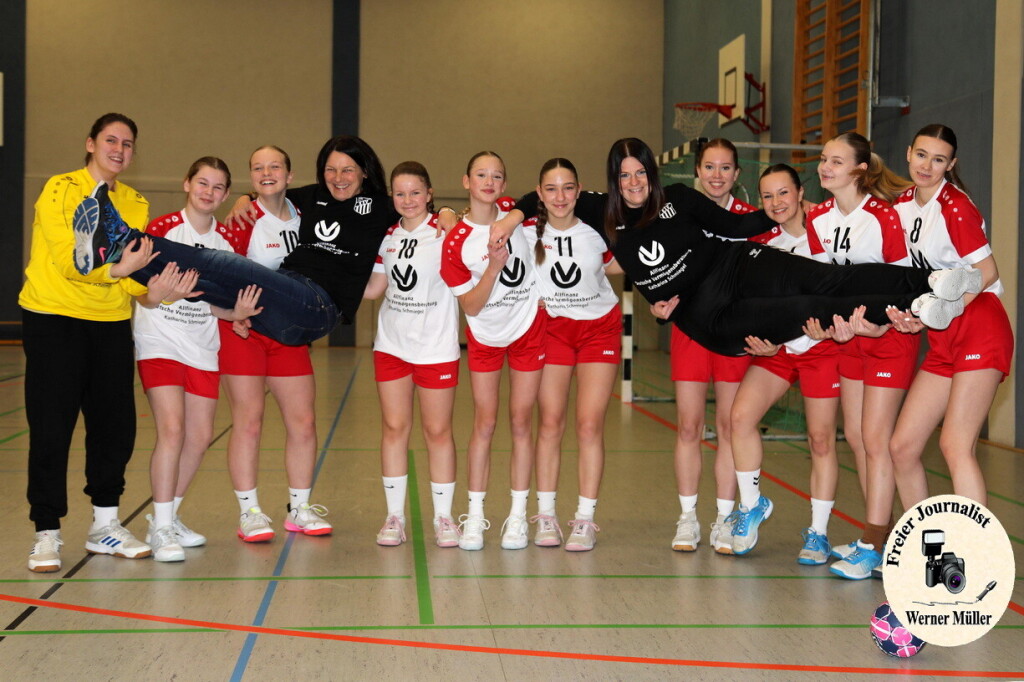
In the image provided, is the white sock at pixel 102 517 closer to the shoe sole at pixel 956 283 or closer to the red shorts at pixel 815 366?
the red shorts at pixel 815 366

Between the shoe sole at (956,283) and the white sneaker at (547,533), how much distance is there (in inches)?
76.2

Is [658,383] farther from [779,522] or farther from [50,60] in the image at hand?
[50,60]

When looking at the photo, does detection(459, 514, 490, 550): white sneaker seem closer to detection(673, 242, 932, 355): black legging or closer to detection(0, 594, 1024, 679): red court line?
detection(0, 594, 1024, 679): red court line

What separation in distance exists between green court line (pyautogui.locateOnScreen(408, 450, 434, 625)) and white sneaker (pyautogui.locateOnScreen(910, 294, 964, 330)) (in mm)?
1949

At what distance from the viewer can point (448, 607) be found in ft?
11.1

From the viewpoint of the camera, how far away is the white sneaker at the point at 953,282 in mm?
3096

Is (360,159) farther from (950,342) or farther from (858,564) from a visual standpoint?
(858,564)

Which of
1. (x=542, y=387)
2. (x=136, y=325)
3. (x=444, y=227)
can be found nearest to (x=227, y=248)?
(x=136, y=325)

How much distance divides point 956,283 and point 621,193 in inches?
53.6

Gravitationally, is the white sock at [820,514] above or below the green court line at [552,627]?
above

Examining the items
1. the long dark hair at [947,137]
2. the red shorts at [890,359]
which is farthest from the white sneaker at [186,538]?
the long dark hair at [947,137]

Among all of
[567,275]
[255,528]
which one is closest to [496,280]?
[567,275]

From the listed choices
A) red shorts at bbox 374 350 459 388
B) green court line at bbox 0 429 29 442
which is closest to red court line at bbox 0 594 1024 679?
red shorts at bbox 374 350 459 388

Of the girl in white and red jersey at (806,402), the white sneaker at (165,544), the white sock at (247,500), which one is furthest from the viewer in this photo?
the white sock at (247,500)
